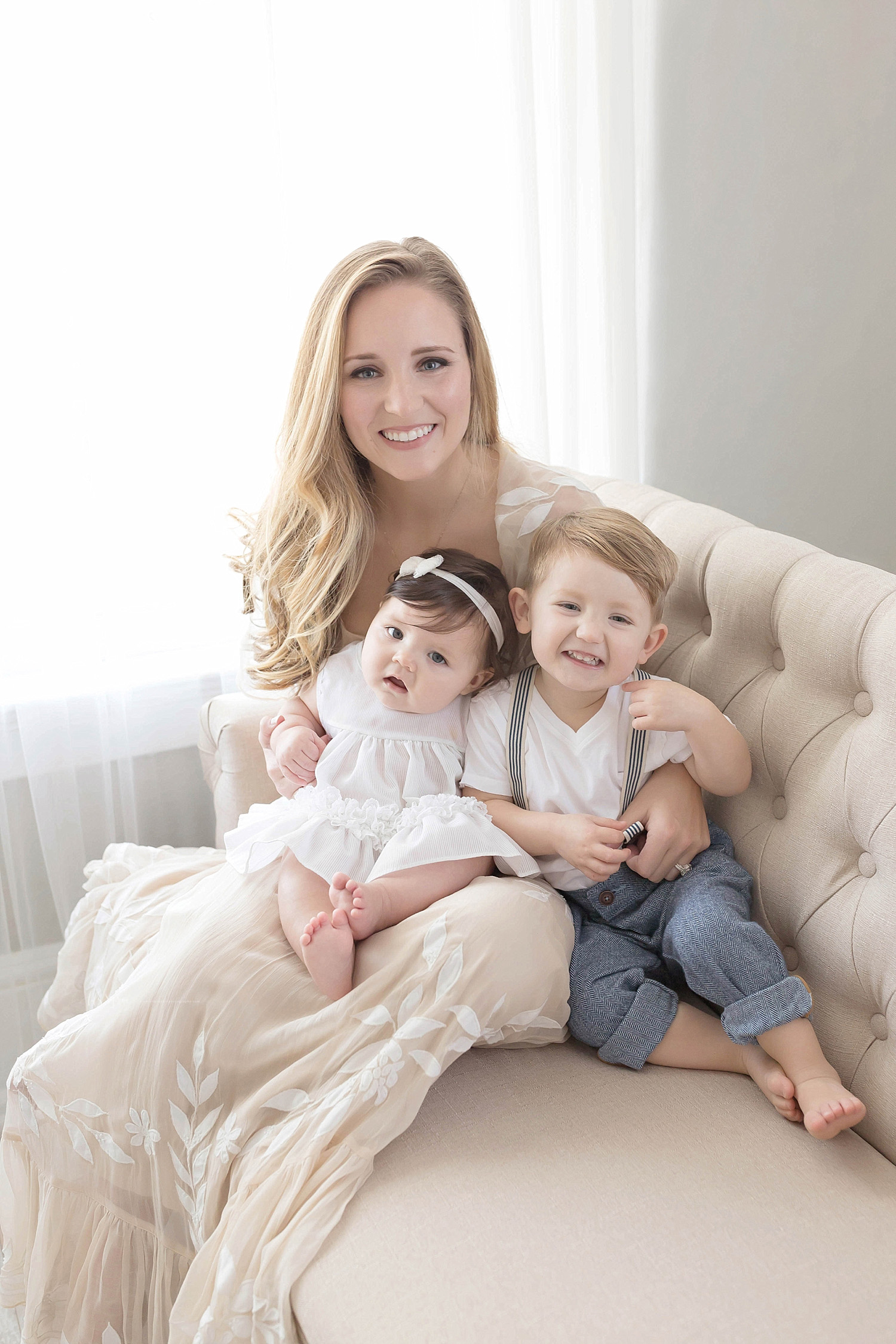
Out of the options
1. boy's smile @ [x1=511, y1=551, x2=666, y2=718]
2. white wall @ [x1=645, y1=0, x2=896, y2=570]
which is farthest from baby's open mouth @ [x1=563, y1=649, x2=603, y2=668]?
white wall @ [x1=645, y1=0, x2=896, y2=570]

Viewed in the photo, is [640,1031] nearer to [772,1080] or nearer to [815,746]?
[772,1080]

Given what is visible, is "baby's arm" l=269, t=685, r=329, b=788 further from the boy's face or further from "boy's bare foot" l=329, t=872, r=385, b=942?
the boy's face

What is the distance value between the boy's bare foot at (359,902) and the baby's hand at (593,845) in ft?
0.82

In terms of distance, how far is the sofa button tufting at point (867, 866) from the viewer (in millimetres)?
1184

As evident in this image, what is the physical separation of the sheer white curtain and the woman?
61cm

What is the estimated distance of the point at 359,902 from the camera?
125 centimetres

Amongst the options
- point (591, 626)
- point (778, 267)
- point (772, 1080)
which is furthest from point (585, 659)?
point (778, 267)

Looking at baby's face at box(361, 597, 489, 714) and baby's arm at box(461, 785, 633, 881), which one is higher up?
baby's face at box(361, 597, 489, 714)

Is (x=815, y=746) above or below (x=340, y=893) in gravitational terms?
above

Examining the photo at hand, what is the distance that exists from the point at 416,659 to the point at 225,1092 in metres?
0.61

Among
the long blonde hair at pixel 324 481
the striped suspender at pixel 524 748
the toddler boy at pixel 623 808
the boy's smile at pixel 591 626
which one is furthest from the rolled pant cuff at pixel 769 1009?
the long blonde hair at pixel 324 481

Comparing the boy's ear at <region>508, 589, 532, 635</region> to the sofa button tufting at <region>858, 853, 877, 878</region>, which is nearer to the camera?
the sofa button tufting at <region>858, 853, 877, 878</region>

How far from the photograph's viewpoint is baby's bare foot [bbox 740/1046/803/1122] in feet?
3.80

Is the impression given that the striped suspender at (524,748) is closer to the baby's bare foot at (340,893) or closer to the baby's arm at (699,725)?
the baby's arm at (699,725)
